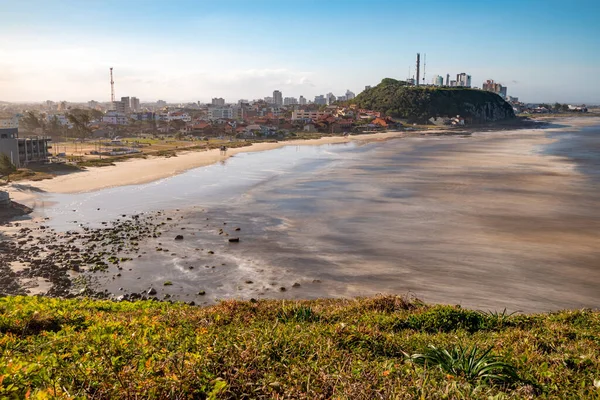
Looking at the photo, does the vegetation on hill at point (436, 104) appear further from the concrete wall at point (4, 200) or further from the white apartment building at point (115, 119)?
the concrete wall at point (4, 200)

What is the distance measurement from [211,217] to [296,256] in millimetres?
9517

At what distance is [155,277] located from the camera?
18984 millimetres

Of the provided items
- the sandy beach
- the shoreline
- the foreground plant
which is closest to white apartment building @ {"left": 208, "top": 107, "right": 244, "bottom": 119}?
the shoreline

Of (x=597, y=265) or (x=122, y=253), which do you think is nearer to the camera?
(x=597, y=265)

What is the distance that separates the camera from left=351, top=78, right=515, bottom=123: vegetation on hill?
134 m

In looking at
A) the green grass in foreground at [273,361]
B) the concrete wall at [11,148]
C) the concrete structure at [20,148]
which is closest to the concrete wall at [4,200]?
the concrete structure at [20,148]

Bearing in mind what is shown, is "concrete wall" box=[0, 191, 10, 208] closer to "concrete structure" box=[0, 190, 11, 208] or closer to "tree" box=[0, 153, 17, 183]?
"concrete structure" box=[0, 190, 11, 208]

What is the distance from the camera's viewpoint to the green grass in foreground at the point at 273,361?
15.5ft

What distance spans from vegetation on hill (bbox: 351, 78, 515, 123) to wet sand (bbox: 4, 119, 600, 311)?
92.2 m

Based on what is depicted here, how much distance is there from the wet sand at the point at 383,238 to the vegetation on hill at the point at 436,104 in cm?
9223

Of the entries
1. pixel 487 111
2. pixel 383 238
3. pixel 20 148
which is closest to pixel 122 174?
pixel 20 148

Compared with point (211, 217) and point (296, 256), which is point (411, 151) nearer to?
point (211, 217)

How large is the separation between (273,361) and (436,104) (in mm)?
143422

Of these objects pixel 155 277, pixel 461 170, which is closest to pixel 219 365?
pixel 155 277
